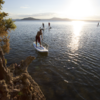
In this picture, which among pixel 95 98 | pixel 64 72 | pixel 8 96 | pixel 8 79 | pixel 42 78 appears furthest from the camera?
pixel 64 72

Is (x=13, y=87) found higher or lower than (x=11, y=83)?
lower

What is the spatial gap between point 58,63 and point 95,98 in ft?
21.3

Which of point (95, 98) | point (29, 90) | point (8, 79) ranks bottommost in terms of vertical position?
point (95, 98)

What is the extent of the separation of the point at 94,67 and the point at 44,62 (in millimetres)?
7368

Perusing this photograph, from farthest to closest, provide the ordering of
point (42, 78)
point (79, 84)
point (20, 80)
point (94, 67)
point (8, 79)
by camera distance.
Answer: point (94, 67) → point (42, 78) → point (79, 84) → point (20, 80) → point (8, 79)

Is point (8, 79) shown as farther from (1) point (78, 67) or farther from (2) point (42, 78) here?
(1) point (78, 67)

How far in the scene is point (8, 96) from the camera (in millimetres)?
4527

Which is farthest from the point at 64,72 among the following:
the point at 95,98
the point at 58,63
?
the point at 95,98

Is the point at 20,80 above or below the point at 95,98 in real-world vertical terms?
above

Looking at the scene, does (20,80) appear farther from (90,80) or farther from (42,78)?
(90,80)

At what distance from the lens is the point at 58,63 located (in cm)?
1280

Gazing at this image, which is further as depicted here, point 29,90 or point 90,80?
point 90,80

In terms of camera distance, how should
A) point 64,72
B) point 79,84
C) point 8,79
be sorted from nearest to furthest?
point 8,79 < point 79,84 < point 64,72

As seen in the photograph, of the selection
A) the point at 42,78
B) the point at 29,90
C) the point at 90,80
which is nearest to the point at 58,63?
the point at 42,78
